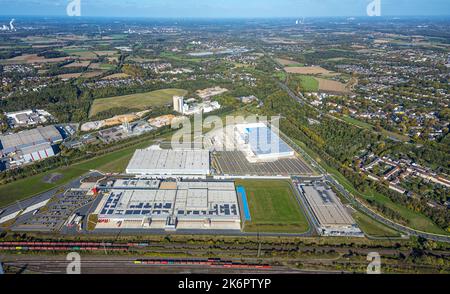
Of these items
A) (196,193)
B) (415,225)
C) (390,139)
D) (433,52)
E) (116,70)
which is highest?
(433,52)

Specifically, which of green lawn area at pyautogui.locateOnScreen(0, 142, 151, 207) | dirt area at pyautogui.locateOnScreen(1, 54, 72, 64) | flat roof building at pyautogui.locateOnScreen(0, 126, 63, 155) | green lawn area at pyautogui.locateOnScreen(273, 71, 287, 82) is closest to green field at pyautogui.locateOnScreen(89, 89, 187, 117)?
flat roof building at pyautogui.locateOnScreen(0, 126, 63, 155)

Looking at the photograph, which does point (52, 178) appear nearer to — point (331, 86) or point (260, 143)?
point (260, 143)

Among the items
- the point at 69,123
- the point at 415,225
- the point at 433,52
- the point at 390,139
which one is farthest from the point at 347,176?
the point at 433,52

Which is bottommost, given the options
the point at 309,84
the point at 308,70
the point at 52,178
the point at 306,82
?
the point at 52,178

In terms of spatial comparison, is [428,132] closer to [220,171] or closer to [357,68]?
[220,171]

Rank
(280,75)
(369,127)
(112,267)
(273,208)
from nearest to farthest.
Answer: (112,267), (273,208), (369,127), (280,75)

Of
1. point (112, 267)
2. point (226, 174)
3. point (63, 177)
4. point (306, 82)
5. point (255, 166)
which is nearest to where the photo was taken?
point (112, 267)

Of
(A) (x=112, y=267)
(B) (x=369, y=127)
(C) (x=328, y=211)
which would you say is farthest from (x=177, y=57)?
(A) (x=112, y=267)
